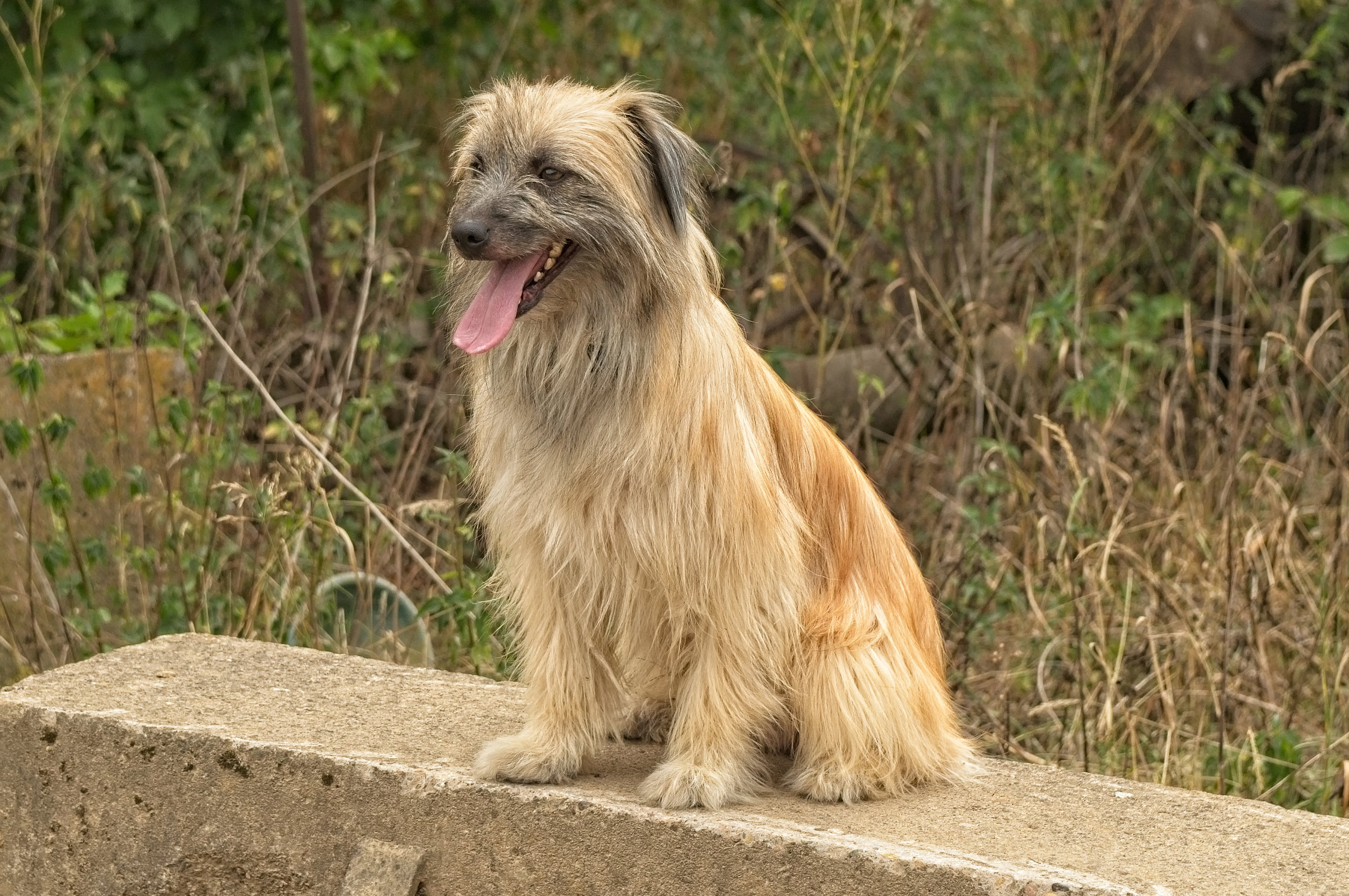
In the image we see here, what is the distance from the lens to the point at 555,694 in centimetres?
368

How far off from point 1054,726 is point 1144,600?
0.75 m

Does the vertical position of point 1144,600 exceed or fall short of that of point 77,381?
it falls short

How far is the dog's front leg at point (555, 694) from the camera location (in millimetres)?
3633

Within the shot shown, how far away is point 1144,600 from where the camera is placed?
18.9 ft

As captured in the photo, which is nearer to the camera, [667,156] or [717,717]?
[667,156]

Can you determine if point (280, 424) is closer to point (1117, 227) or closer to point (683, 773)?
point (683, 773)

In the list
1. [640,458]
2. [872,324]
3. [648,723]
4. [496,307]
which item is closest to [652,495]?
[640,458]

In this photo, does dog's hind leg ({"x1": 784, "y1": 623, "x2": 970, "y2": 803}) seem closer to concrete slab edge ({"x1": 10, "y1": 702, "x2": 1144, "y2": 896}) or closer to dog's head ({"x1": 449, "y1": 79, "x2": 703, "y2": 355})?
concrete slab edge ({"x1": 10, "y1": 702, "x2": 1144, "y2": 896})

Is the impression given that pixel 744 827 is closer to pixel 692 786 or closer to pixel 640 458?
pixel 692 786

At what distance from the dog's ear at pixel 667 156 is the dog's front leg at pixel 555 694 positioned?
882 millimetres

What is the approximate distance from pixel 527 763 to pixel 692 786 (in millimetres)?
401

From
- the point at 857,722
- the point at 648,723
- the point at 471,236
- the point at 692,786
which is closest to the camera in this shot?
the point at 471,236

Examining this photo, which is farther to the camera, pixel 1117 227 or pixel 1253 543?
pixel 1117 227

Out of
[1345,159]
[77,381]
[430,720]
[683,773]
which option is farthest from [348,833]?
[1345,159]
